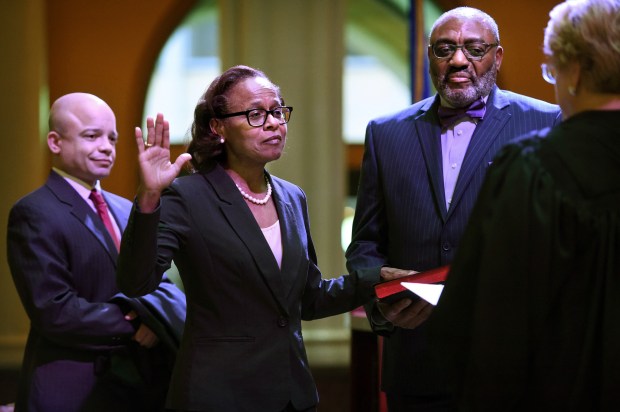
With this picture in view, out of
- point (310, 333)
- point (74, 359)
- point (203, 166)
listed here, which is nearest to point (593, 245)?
point (203, 166)

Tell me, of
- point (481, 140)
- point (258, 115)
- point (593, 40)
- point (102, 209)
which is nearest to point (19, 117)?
point (102, 209)

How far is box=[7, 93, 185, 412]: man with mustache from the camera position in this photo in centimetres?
265

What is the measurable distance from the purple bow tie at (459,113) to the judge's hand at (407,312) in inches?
22.5

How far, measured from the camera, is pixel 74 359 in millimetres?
2711

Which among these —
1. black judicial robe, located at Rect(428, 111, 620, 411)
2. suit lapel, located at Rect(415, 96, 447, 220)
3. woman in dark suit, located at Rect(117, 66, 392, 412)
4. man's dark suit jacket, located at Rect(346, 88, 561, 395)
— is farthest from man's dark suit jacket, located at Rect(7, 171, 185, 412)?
black judicial robe, located at Rect(428, 111, 620, 411)

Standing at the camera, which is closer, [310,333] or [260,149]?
[260,149]

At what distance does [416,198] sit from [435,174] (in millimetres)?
85

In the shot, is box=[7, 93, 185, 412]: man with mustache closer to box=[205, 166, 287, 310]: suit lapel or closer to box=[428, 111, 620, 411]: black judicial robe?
box=[205, 166, 287, 310]: suit lapel

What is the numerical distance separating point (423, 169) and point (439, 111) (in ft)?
0.62

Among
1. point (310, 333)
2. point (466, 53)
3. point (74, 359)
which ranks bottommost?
point (310, 333)

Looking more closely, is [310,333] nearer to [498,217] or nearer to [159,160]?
[159,160]

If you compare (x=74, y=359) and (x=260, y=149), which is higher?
(x=260, y=149)

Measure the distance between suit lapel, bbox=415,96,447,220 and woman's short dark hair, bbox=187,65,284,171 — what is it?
1.62ft

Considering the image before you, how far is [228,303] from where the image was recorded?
2221mm
